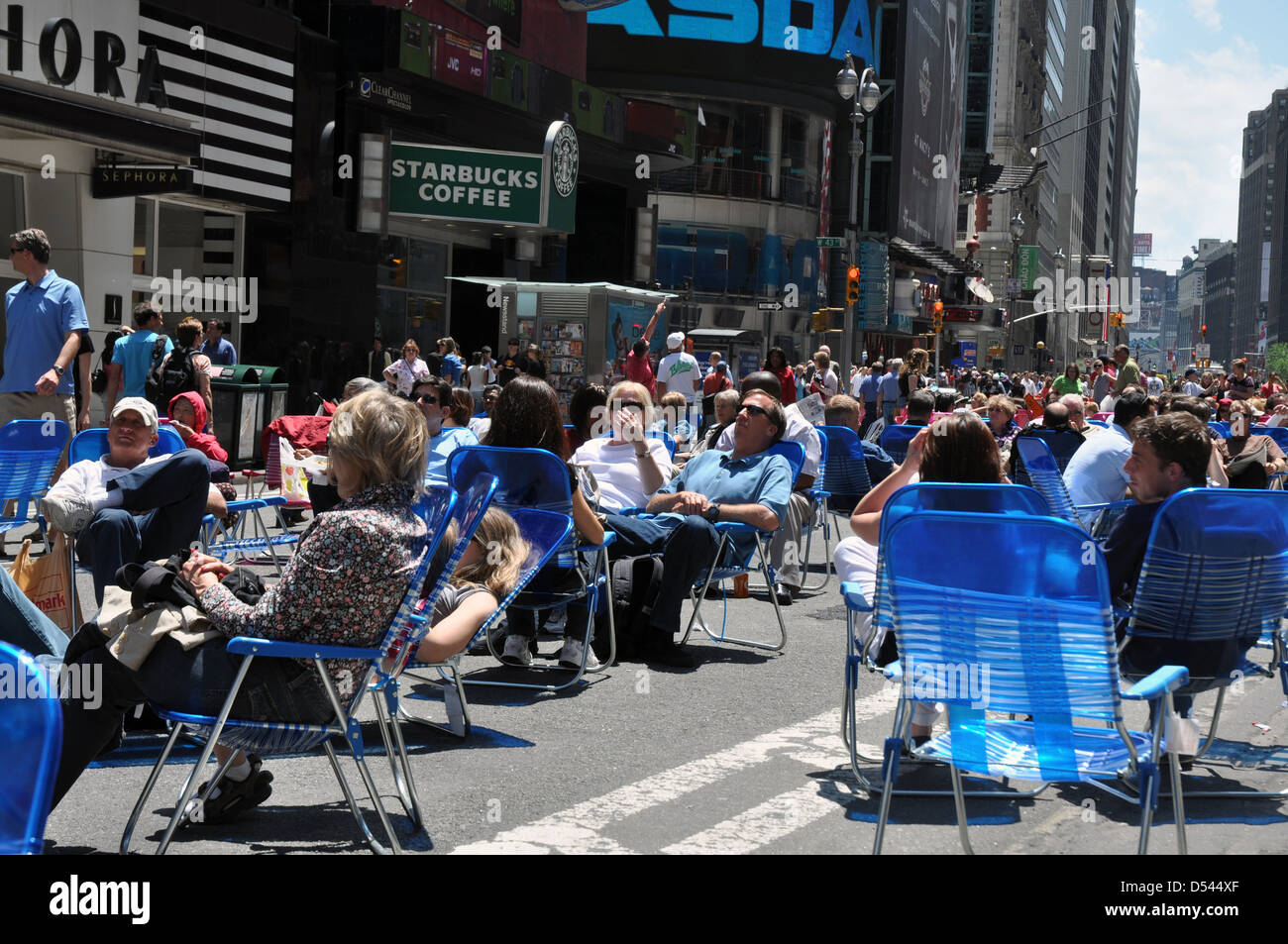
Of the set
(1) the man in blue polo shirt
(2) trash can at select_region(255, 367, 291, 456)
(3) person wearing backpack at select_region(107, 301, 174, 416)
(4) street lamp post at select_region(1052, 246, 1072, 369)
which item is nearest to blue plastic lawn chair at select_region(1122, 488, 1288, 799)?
(1) the man in blue polo shirt

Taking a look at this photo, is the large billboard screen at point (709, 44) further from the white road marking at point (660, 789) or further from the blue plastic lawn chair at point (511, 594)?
the white road marking at point (660, 789)

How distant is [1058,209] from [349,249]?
453ft

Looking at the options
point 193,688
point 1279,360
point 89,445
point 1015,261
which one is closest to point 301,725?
point 193,688

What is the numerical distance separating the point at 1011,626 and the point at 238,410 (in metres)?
13.9

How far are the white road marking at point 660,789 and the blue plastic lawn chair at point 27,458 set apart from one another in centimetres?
399

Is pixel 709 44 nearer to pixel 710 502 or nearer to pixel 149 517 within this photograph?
pixel 710 502

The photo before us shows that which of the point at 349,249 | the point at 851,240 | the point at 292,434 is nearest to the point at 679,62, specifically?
the point at 851,240

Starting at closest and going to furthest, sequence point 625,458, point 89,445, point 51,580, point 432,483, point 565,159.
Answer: point 51,580 → point 432,483 → point 89,445 → point 625,458 → point 565,159

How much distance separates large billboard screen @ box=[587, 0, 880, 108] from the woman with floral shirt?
163 feet

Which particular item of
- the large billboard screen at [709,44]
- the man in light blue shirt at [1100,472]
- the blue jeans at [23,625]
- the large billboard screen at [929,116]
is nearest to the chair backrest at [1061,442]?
the man in light blue shirt at [1100,472]

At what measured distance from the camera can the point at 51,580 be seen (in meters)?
5.94

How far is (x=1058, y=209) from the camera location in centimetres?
15138

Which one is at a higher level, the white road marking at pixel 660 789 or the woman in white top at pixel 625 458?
the woman in white top at pixel 625 458

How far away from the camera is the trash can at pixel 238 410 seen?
1664 cm
